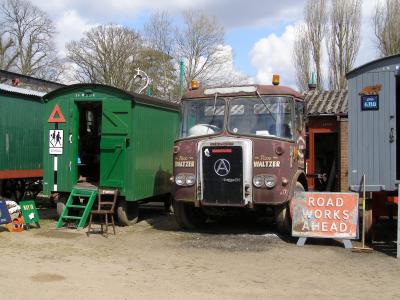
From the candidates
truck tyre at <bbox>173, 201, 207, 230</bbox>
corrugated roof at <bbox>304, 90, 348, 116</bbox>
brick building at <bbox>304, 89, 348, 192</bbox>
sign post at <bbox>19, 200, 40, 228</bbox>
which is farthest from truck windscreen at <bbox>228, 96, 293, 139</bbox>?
corrugated roof at <bbox>304, 90, 348, 116</bbox>

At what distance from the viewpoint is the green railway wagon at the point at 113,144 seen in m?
11.6

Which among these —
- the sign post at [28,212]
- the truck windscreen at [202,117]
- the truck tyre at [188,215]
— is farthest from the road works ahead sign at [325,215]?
the sign post at [28,212]

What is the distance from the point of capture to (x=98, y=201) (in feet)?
38.0

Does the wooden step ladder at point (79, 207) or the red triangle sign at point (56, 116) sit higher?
the red triangle sign at point (56, 116)

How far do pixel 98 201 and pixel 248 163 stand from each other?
3691mm

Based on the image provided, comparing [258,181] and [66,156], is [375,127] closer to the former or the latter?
[258,181]

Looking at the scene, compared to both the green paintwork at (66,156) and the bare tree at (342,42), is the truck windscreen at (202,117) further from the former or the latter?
the bare tree at (342,42)

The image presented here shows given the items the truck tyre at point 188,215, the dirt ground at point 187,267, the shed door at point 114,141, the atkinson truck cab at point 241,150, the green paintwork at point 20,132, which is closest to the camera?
the dirt ground at point 187,267

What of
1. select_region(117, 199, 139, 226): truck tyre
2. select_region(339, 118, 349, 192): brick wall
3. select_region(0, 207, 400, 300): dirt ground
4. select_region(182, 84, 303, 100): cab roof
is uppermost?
select_region(182, 84, 303, 100): cab roof

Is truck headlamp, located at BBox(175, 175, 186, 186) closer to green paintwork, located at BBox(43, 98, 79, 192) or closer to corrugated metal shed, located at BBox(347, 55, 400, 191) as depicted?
green paintwork, located at BBox(43, 98, 79, 192)

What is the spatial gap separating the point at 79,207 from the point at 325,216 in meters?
5.33

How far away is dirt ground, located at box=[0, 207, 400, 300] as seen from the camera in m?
6.34

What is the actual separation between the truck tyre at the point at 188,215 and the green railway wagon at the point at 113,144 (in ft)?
4.01

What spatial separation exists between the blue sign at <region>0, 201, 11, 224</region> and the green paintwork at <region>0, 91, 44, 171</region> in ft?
9.69
